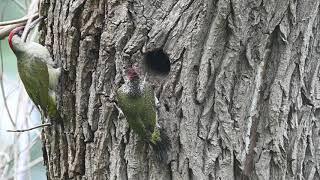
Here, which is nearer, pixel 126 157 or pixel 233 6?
pixel 233 6

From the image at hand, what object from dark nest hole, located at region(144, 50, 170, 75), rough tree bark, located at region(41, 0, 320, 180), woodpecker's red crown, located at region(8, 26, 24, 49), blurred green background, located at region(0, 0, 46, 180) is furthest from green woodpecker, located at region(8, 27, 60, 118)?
dark nest hole, located at region(144, 50, 170, 75)

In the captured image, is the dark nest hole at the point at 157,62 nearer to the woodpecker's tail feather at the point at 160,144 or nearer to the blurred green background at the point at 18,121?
the woodpecker's tail feather at the point at 160,144

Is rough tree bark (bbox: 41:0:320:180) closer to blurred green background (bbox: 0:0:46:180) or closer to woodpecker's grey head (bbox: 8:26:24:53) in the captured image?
woodpecker's grey head (bbox: 8:26:24:53)

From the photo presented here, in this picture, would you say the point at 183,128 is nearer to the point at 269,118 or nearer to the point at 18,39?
the point at 269,118

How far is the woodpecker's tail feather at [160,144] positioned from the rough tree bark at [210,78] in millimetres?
27

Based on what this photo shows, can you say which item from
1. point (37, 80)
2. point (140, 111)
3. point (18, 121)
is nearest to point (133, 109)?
point (140, 111)

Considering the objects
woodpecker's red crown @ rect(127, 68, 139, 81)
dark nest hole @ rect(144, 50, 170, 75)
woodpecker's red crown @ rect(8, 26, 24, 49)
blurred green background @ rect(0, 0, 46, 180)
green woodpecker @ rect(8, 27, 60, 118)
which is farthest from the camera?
blurred green background @ rect(0, 0, 46, 180)

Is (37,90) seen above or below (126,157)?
above

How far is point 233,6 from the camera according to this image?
Result: 2246 mm

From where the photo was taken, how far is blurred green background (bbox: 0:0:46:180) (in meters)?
3.68

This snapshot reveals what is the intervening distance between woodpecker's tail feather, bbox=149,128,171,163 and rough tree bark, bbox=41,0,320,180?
3 centimetres

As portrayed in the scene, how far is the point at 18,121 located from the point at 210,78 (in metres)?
2.03

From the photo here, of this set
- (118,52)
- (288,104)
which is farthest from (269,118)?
(118,52)

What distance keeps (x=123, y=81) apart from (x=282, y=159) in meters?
0.71
